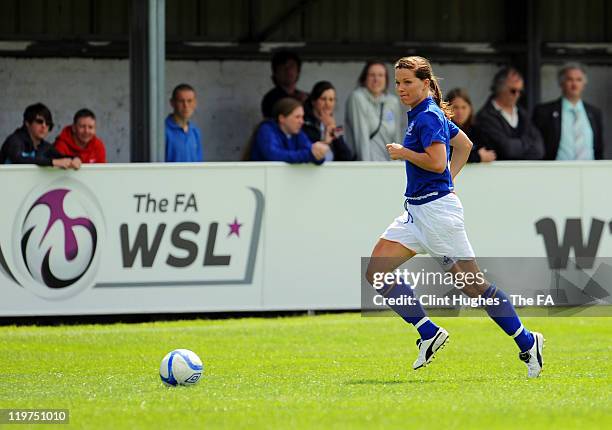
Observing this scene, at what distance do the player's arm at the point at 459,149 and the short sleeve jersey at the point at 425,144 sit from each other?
141 millimetres

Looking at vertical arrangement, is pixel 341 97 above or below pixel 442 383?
above

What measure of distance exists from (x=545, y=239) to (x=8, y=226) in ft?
18.5

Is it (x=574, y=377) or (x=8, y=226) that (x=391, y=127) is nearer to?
(x=8, y=226)

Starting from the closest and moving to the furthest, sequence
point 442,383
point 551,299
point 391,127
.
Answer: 1. point 442,383
2. point 551,299
3. point 391,127

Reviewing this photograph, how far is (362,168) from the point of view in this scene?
15.1 meters

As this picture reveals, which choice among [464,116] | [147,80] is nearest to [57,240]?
[147,80]

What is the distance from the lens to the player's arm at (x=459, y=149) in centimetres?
1008

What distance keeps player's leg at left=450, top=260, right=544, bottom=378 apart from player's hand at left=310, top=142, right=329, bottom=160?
16.5ft

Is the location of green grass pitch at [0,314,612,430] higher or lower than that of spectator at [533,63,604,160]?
lower

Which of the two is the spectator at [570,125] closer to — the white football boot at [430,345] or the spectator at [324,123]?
the spectator at [324,123]

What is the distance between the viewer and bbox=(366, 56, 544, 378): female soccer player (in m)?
9.71

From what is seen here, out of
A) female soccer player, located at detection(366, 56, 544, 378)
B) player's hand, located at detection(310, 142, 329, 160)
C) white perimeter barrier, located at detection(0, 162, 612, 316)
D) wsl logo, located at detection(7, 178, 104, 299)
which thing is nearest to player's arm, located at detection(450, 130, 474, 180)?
female soccer player, located at detection(366, 56, 544, 378)

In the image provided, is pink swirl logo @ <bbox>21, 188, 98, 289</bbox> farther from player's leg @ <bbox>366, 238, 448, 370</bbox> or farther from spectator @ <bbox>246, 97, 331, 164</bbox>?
player's leg @ <bbox>366, 238, 448, 370</bbox>

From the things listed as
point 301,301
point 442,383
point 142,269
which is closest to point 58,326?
point 142,269
